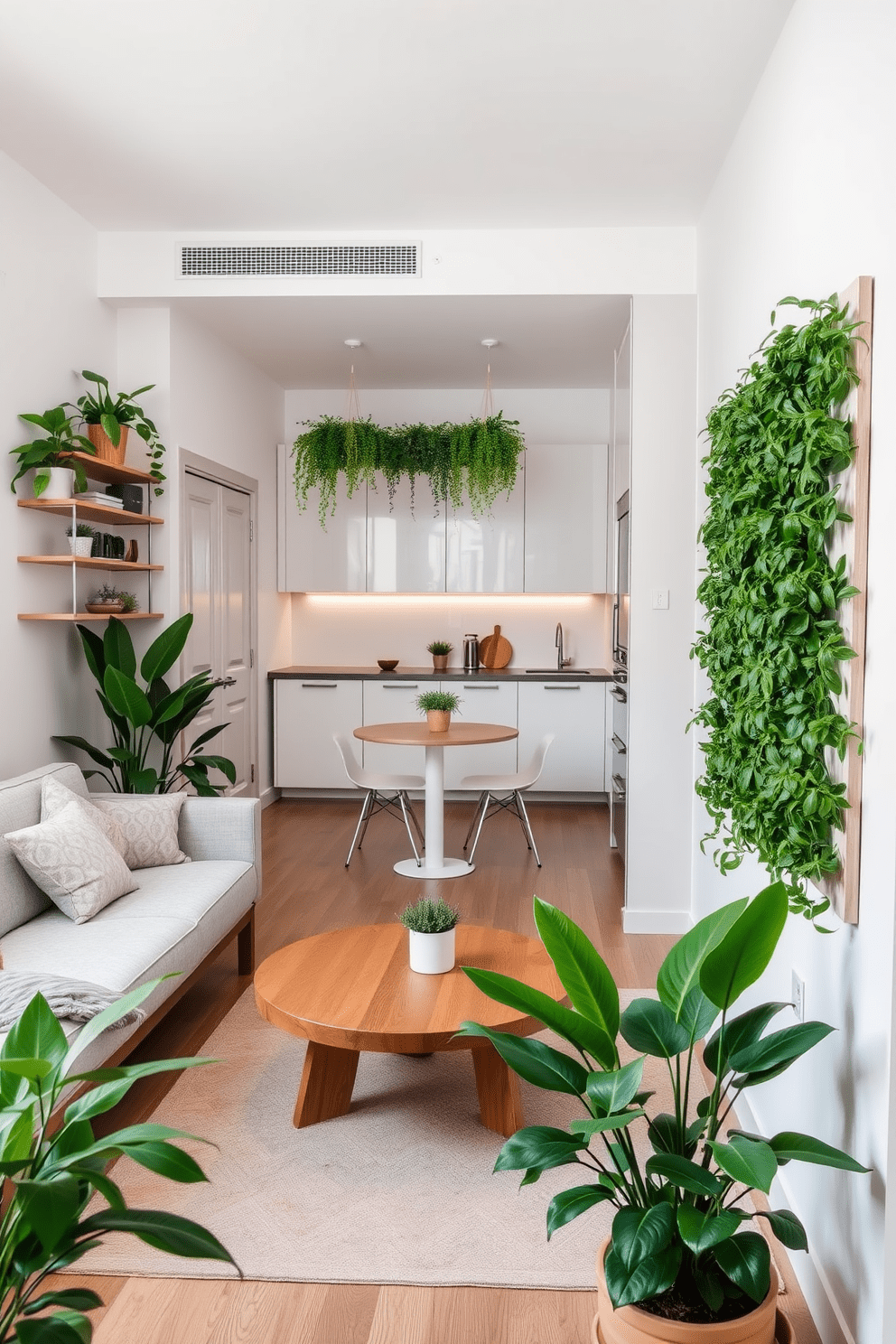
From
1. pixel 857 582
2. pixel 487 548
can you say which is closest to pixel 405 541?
pixel 487 548

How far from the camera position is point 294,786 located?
6.79 metres

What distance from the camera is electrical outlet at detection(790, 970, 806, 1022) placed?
2.23 metres

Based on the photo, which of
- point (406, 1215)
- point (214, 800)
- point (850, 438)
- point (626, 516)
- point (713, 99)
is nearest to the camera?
point (850, 438)

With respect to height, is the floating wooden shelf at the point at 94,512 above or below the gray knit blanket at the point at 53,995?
above

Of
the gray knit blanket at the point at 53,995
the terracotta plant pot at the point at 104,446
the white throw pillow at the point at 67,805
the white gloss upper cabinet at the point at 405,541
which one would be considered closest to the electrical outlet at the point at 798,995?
the gray knit blanket at the point at 53,995

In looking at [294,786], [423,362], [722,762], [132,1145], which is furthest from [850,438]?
[294,786]

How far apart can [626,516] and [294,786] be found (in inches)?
128

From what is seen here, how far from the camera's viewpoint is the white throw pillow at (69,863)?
2934 mm

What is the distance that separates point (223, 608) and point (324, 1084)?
3.51 meters

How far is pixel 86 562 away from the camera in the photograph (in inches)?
154

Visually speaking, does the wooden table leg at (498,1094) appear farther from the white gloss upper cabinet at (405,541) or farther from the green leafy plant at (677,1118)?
the white gloss upper cabinet at (405,541)

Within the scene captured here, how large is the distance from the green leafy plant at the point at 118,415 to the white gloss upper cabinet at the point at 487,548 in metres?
2.55

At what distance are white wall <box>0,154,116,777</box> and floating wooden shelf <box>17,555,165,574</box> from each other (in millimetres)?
58

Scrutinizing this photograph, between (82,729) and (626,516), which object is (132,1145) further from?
(626,516)
